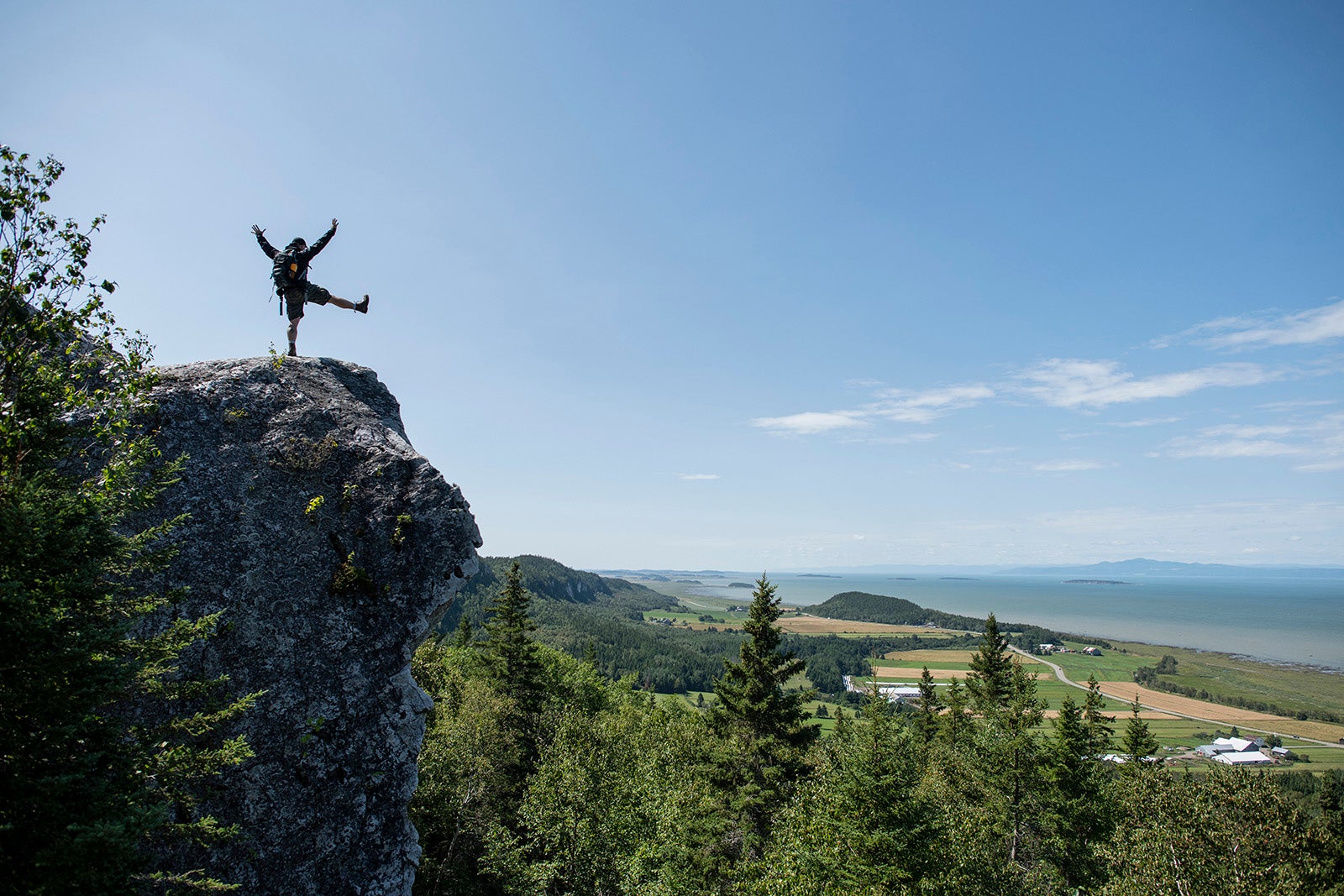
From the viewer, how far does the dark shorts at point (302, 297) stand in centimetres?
1408

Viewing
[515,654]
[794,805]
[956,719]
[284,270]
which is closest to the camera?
[284,270]

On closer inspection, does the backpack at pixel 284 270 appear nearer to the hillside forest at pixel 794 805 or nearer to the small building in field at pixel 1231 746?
the hillside forest at pixel 794 805

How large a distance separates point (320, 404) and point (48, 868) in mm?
9906

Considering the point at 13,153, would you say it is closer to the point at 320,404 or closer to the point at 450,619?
the point at 320,404

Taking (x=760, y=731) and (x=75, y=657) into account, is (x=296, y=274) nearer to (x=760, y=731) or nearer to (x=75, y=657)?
(x=75, y=657)

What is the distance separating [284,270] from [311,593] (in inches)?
317

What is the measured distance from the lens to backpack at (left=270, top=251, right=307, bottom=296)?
44.7ft

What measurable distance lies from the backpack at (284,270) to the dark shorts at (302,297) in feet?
0.71

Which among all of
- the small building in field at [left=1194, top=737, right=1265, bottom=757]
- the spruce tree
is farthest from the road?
the spruce tree

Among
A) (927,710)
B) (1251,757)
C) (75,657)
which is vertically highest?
(75,657)

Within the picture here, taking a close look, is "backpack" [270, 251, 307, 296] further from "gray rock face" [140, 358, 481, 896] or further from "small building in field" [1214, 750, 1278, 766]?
"small building in field" [1214, 750, 1278, 766]

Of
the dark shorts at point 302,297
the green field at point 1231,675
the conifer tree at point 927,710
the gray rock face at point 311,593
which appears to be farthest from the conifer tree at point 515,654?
the green field at point 1231,675

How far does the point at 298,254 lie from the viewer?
543 inches

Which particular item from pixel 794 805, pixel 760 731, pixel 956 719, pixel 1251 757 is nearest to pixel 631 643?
pixel 1251 757
